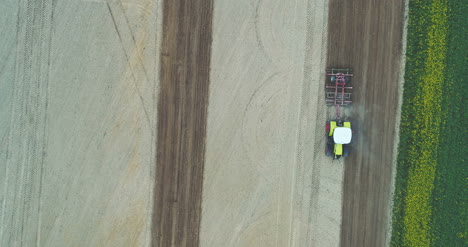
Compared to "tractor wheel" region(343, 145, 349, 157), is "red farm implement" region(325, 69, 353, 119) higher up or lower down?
higher up

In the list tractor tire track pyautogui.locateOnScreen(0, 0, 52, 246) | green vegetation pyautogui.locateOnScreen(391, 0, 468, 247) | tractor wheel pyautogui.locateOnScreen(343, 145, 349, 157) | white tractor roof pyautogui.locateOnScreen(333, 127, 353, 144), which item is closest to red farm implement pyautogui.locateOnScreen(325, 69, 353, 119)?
white tractor roof pyautogui.locateOnScreen(333, 127, 353, 144)

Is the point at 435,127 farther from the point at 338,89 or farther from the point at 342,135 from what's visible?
the point at 338,89

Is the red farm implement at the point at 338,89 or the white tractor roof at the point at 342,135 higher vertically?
the red farm implement at the point at 338,89

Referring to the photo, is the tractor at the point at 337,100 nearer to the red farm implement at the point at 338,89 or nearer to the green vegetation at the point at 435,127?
the red farm implement at the point at 338,89

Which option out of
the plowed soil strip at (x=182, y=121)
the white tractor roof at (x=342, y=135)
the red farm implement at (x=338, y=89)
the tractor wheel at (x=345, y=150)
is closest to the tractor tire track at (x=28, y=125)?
the plowed soil strip at (x=182, y=121)

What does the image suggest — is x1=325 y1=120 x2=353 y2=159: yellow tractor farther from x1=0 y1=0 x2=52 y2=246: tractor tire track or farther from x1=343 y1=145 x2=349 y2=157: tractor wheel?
x1=0 y1=0 x2=52 y2=246: tractor tire track
